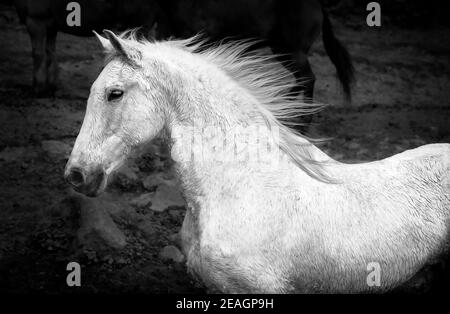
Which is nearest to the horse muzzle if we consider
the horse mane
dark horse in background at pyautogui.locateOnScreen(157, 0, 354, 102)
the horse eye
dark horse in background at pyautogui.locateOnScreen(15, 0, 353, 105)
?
the horse eye

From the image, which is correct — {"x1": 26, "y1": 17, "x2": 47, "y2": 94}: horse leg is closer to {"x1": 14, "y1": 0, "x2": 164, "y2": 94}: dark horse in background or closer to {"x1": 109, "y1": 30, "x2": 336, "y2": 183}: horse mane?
{"x1": 14, "y1": 0, "x2": 164, "y2": 94}: dark horse in background

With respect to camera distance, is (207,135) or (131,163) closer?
(207,135)

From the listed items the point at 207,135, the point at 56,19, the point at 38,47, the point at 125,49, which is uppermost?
the point at 56,19

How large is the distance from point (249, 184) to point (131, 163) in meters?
2.73

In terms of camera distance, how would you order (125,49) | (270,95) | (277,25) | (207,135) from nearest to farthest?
(125,49)
(207,135)
(270,95)
(277,25)

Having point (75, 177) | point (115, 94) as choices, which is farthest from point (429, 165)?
point (75, 177)

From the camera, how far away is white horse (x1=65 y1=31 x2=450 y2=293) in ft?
8.82

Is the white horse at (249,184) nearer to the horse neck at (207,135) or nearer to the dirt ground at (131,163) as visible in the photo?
the horse neck at (207,135)

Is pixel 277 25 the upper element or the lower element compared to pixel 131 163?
upper

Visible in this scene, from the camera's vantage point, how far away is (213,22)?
6566mm

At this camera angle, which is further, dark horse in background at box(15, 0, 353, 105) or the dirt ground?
dark horse in background at box(15, 0, 353, 105)

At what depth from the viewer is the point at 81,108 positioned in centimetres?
652

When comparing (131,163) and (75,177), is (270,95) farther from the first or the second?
(131,163)
